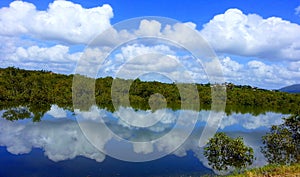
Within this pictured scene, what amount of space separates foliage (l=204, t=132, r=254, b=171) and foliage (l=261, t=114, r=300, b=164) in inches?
54.3

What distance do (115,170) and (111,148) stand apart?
80.8 inches

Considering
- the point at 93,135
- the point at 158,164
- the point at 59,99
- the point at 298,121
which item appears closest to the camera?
the point at 298,121

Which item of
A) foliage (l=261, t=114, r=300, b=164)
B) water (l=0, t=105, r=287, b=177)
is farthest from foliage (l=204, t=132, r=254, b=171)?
foliage (l=261, t=114, r=300, b=164)

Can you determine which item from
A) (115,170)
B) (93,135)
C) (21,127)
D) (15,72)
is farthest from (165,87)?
(115,170)

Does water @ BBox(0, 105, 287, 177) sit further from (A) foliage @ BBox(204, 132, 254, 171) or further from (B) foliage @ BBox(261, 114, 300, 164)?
(B) foliage @ BBox(261, 114, 300, 164)

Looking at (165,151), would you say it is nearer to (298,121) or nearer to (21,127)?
(298,121)

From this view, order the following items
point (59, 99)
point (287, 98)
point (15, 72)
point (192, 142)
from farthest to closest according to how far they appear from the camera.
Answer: point (287, 98) < point (15, 72) < point (59, 99) < point (192, 142)

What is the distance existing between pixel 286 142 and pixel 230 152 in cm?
230

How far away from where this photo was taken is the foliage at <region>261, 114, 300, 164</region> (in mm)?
12487

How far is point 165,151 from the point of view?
14391 millimetres

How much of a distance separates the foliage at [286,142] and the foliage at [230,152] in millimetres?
1380

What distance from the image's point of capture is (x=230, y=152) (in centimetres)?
1226

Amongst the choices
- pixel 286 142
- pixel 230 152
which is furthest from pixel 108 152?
pixel 286 142

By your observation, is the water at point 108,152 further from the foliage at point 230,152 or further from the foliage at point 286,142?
the foliage at point 286,142
